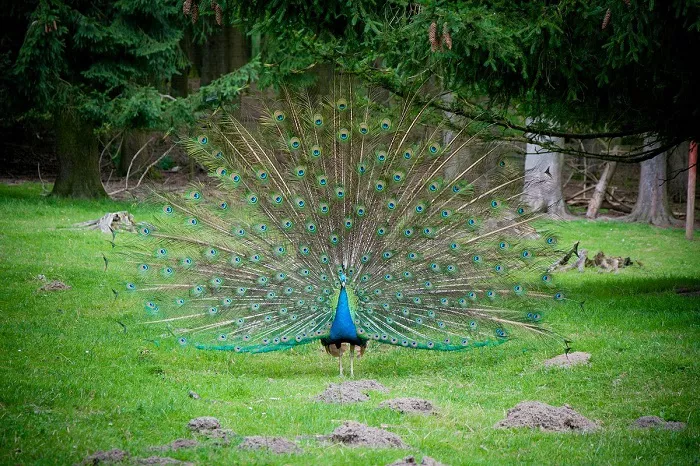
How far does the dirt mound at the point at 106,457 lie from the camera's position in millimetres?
5930

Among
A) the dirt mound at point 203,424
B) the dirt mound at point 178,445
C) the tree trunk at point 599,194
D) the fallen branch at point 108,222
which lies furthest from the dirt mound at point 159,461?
the tree trunk at point 599,194

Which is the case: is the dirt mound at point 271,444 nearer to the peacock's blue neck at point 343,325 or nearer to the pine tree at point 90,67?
the peacock's blue neck at point 343,325

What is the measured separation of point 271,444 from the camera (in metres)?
6.59

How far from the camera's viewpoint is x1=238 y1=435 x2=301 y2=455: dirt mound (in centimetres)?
649

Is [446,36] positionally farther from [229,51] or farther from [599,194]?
[229,51]

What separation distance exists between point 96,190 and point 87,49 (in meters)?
3.56

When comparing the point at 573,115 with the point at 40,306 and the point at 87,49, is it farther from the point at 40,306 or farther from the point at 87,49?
the point at 87,49

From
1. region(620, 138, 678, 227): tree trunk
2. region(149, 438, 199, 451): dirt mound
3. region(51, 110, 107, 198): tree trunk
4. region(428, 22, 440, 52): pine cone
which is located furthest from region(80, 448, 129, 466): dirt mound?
region(620, 138, 678, 227): tree trunk

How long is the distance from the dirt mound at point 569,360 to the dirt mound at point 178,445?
14.6 feet

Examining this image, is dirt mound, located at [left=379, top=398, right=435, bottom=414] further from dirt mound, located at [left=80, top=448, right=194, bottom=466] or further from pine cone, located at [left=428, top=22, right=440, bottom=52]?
pine cone, located at [left=428, top=22, right=440, bottom=52]

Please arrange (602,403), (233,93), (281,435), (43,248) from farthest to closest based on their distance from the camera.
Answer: (233,93) < (43,248) < (602,403) < (281,435)

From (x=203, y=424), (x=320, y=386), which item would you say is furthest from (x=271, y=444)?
(x=320, y=386)

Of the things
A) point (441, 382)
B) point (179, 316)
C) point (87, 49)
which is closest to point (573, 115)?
point (441, 382)

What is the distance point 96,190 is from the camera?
961 inches
